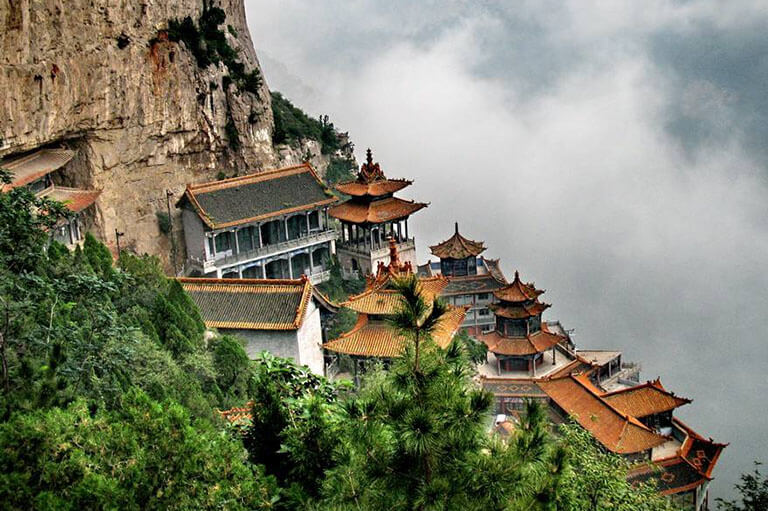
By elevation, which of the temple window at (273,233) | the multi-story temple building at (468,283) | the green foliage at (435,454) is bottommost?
the green foliage at (435,454)

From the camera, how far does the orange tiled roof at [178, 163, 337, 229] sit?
33438 millimetres

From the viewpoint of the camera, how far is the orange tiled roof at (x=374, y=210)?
36.2 metres

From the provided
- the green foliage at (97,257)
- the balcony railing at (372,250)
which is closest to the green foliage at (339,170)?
the balcony railing at (372,250)

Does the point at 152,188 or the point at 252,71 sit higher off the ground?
the point at 252,71

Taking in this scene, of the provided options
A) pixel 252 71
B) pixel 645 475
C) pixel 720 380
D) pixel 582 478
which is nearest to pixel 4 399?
pixel 582 478

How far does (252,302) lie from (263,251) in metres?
8.71

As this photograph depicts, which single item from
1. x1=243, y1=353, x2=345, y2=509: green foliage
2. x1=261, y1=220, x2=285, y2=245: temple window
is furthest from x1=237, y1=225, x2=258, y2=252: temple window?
x1=243, y1=353, x2=345, y2=509: green foliage

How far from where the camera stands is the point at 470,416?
7.82 metres

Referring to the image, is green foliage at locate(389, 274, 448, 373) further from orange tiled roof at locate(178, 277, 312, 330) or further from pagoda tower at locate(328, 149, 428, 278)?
pagoda tower at locate(328, 149, 428, 278)

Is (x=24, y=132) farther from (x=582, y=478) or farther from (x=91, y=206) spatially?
(x=582, y=478)

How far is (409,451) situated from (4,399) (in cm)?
488

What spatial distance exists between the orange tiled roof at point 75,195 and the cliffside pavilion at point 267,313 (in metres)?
5.26

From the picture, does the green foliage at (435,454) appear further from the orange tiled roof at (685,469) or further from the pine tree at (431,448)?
the orange tiled roof at (685,469)

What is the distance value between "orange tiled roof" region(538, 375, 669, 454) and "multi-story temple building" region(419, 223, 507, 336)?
915 cm
